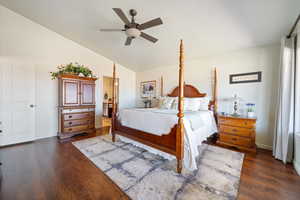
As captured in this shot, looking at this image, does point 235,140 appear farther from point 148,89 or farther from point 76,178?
point 148,89

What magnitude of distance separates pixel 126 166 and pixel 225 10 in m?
3.14

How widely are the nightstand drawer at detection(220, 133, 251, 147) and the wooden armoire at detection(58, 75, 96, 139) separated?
12.6ft

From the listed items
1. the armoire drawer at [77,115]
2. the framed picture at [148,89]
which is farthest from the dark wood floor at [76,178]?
the framed picture at [148,89]

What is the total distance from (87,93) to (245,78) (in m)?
4.52

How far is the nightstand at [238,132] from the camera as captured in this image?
8.64ft

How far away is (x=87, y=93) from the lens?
3879mm

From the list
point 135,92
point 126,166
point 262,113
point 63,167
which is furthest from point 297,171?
point 135,92

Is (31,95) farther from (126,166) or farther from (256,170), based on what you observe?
(256,170)

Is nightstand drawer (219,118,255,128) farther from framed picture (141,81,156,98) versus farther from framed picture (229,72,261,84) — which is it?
framed picture (141,81,156,98)

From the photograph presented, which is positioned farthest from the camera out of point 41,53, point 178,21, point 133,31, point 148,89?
point 148,89

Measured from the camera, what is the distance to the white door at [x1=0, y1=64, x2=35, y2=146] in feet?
9.52

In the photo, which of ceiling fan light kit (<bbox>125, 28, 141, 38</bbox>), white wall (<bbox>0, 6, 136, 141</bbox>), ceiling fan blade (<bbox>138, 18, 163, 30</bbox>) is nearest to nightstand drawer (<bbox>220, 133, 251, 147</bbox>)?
ceiling fan blade (<bbox>138, 18, 163, 30</bbox>)

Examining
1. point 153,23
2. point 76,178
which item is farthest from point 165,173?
point 153,23

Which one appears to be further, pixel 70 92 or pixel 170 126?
pixel 70 92
